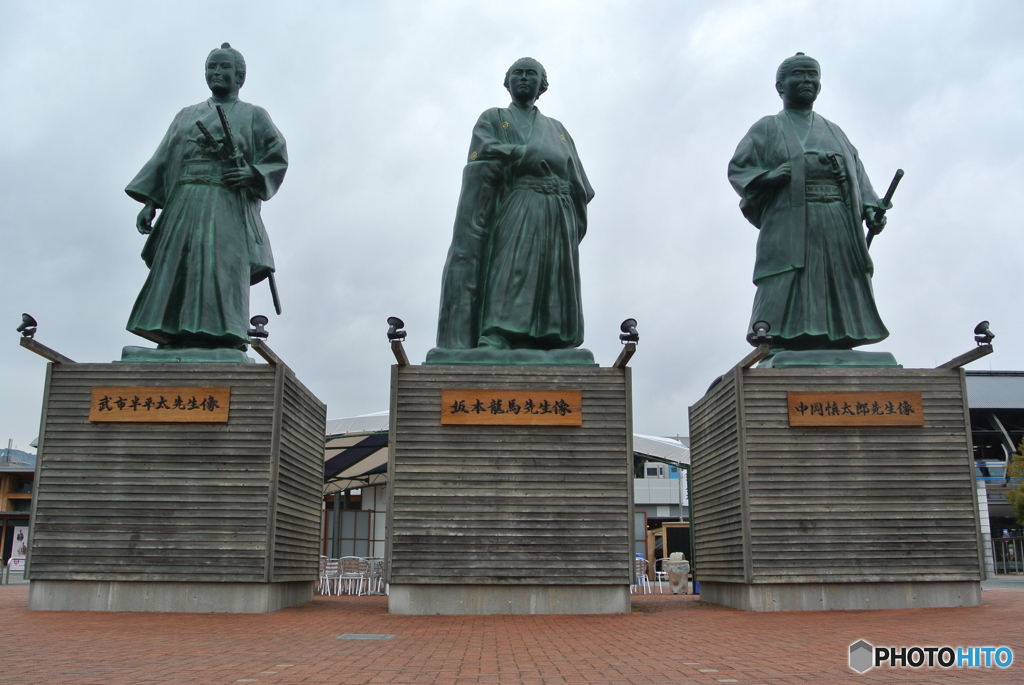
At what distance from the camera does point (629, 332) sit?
10.4m

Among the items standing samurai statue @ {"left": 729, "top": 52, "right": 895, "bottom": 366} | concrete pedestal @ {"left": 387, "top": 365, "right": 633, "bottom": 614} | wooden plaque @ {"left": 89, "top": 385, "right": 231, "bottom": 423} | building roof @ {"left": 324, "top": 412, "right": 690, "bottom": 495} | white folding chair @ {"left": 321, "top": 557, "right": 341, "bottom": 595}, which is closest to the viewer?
concrete pedestal @ {"left": 387, "top": 365, "right": 633, "bottom": 614}

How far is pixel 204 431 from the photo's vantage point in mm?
10672

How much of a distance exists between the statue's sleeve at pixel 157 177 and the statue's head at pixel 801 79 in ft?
28.2

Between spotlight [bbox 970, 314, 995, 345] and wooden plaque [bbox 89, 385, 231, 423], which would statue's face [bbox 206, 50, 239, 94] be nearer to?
wooden plaque [bbox 89, 385, 231, 423]

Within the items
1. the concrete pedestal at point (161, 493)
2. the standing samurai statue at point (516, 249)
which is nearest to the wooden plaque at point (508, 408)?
the standing samurai statue at point (516, 249)

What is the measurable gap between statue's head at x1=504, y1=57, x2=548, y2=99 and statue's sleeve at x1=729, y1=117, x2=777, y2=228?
301cm

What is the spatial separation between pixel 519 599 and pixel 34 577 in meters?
5.72

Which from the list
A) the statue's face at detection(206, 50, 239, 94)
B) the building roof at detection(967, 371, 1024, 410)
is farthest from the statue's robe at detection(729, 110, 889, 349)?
the building roof at detection(967, 371, 1024, 410)

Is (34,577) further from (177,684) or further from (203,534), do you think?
(177,684)

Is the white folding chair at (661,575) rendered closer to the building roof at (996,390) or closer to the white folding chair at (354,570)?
the white folding chair at (354,570)

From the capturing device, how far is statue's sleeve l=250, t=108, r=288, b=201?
40.1 feet

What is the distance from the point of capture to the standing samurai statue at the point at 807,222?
38.3ft

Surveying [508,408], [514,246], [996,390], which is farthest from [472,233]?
[996,390]

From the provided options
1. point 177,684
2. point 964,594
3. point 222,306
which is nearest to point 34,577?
point 222,306
